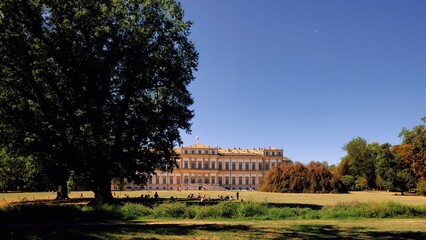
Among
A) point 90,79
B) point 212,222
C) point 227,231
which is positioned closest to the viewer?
point 227,231

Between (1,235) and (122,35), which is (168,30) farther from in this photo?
(1,235)

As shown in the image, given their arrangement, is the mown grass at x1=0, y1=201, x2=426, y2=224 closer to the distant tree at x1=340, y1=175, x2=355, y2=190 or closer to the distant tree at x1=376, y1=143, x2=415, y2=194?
the distant tree at x1=376, y1=143, x2=415, y2=194

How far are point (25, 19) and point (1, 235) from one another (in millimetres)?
14128

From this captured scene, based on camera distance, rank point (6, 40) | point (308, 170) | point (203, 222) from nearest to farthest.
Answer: point (203, 222)
point (6, 40)
point (308, 170)

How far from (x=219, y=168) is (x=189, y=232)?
10416 cm

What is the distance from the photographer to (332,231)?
1364 cm

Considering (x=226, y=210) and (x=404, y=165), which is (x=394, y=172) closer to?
(x=404, y=165)

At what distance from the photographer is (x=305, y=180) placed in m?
63.8

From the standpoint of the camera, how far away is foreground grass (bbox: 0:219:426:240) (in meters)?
12.1

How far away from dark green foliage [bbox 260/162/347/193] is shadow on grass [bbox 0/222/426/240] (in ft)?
164

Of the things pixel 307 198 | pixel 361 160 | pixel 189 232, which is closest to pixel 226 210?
pixel 189 232

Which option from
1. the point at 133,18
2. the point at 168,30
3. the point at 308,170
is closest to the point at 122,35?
Result: the point at 133,18

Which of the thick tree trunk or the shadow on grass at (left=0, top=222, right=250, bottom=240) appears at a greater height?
the thick tree trunk

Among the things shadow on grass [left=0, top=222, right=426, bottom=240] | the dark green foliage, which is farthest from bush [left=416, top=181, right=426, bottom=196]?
shadow on grass [left=0, top=222, right=426, bottom=240]
